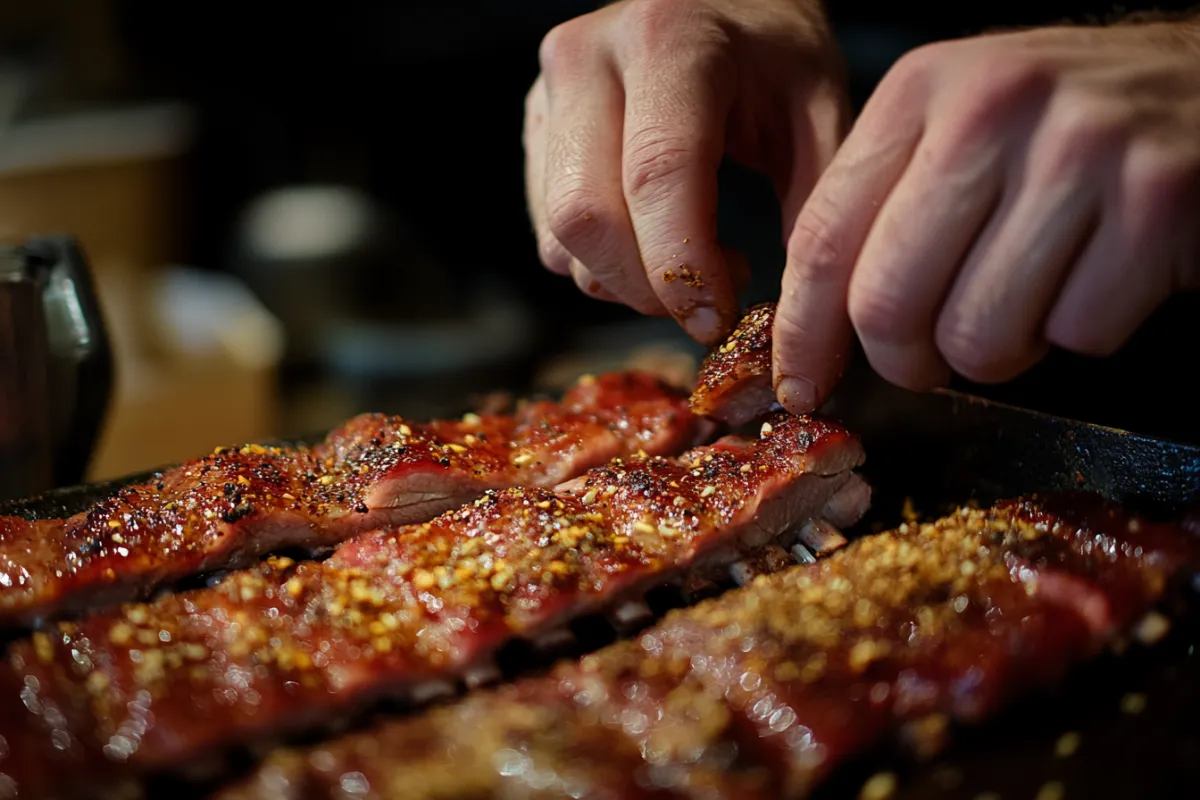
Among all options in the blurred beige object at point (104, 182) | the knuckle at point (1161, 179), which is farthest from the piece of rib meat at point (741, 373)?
the blurred beige object at point (104, 182)

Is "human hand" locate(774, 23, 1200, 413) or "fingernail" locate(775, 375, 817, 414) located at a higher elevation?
"human hand" locate(774, 23, 1200, 413)

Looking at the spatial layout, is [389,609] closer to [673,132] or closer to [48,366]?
[673,132]

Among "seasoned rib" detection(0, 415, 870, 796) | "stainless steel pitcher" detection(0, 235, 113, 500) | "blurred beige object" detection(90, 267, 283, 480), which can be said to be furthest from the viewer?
"blurred beige object" detection(90, 267, 283, 480)

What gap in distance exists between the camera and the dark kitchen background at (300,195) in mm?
7652

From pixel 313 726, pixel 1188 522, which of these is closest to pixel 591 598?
pixel 313 726

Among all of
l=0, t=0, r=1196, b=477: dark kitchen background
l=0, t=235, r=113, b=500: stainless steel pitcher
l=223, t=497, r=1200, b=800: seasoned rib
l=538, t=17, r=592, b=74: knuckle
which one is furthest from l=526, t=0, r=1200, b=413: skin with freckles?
l=0, t=0, r=1196, b=477: dark kitchen background

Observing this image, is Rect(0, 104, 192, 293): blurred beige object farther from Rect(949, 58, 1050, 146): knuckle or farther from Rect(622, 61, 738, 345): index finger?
Rect(949, 58, 1050, 146): knuckle

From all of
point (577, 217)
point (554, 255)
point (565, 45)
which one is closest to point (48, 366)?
point (554, 255)

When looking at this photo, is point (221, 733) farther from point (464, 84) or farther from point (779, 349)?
point (464, 84)

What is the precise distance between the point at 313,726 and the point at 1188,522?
2034 mm

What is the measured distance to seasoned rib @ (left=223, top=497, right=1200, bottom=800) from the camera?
162cm

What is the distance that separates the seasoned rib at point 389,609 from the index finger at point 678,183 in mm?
472

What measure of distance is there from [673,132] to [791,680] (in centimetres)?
151

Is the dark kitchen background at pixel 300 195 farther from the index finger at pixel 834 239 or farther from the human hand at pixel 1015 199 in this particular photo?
the human hand at pixel 1015 199
